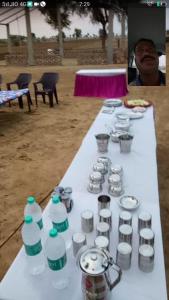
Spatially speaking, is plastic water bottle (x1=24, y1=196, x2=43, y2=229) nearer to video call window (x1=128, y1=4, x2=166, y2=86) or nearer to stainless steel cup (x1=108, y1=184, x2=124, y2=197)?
stainless steel cup (x1=108, y1=184, x2=124, y2=197)

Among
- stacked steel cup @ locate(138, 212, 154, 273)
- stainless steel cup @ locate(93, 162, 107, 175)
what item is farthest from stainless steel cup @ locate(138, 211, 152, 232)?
stainless steel cup @ locate(93, 162, 107, 175)

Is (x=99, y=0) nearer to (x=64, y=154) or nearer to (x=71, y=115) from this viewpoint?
(x=71, y=115)

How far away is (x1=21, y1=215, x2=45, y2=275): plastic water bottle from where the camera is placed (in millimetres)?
1039

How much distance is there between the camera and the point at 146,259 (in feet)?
3.37

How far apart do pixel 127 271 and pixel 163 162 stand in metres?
2.59

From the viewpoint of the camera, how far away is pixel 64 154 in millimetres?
3840

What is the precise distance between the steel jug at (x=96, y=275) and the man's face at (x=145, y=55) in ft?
17.6

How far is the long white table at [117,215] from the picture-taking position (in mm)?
989

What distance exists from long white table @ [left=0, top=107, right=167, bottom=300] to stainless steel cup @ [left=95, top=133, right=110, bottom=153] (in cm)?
5

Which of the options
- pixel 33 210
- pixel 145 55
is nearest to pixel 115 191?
pixel 33 210

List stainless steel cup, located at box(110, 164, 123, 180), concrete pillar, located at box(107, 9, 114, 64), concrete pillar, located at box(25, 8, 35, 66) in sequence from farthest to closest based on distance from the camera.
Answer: concrete pillar, located at box(25, 8, 35, 66) < concrete pillar, located at box(107, 9, 114, 64) < stainless steel cup, located at box(110, 164, 123, 180)

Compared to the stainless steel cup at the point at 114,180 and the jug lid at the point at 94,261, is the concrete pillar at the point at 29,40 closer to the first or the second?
the stainless steel cup at the point at 114,180

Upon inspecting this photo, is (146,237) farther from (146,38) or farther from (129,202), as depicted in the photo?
(146,38)

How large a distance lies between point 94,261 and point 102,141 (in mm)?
1244
